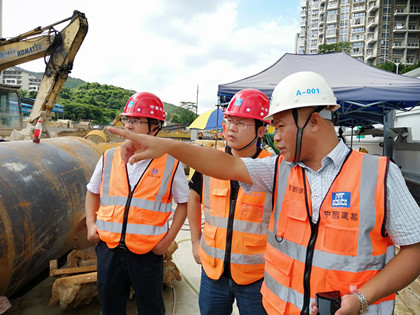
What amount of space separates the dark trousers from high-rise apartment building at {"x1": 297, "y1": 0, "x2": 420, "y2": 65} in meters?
78.5

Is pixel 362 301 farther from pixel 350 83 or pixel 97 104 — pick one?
pixel 97 104

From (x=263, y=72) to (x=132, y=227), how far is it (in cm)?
623

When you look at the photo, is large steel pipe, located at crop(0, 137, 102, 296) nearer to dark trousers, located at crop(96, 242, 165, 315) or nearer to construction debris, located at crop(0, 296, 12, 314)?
construction debris, located at crop(0, 296, 12, 314)

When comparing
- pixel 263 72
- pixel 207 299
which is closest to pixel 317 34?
pixel 263 72

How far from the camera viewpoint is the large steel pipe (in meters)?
2.50

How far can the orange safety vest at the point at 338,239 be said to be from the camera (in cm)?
120

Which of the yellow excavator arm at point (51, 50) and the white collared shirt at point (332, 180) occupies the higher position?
the yellow excavator arm at point (51, 50)

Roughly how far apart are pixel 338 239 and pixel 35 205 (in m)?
2.74

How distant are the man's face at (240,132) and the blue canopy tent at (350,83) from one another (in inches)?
176

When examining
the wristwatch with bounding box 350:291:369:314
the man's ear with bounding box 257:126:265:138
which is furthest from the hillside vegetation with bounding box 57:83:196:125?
the wristwatch with bounding box 350:291:369:314

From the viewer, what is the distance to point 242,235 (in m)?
1.92

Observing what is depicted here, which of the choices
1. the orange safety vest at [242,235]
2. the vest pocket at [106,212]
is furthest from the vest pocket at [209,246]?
the vest pocket at [106,212]

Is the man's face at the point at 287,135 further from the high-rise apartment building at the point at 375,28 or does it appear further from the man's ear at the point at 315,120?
the high-rise apartment building at the point at 375,28

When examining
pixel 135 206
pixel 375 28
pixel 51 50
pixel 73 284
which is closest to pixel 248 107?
pixel 135 206
